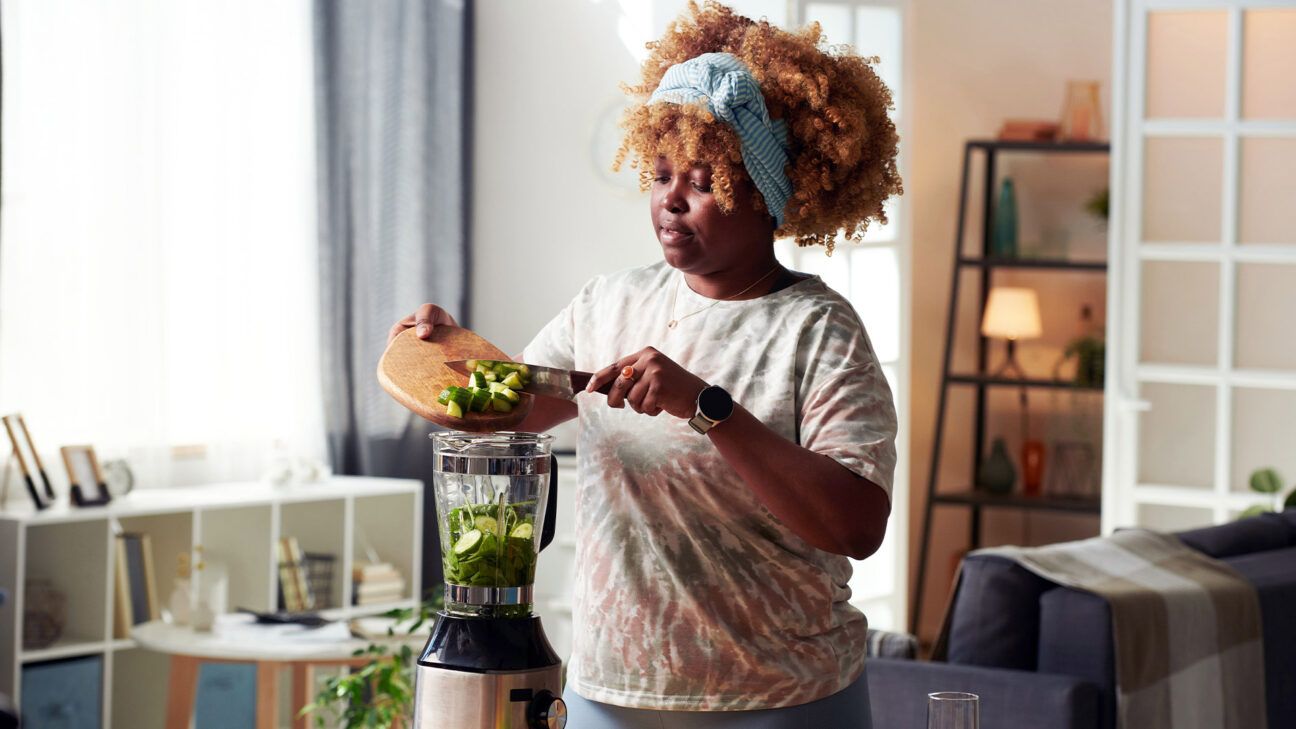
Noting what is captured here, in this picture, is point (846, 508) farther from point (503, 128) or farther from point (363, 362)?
point (503, 128)

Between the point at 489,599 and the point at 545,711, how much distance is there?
0.36 feet

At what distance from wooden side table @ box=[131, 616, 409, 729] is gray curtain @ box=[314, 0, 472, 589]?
132 cm

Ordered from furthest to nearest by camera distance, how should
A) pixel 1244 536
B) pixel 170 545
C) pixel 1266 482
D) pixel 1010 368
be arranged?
1. pixel 1010 368
2. pixel 1266 482
3. pixel 170 545
4. pixel 1244 536

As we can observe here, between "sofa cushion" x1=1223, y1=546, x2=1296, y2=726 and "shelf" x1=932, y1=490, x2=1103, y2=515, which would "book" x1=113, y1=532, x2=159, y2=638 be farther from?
"shelf" x1=932, y1=490, x2=1103, y2=515

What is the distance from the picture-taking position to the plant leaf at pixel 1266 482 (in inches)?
165

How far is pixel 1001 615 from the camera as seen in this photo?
98.7 inches

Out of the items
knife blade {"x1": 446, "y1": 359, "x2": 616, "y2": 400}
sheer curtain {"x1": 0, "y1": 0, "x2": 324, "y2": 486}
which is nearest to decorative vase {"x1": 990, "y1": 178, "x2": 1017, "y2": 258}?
sheer curtain {"x1": 0, "y1": 0, "x2": 324, "y2": 486}

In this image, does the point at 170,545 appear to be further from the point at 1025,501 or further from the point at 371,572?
the point at 1025,501

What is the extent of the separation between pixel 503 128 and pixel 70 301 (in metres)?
1.74

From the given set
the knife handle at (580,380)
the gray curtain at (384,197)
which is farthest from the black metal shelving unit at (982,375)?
the knife handle at (580,380)

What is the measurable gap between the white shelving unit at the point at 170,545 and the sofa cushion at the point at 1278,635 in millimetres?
2258

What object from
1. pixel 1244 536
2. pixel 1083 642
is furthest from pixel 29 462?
pixel 1244 536

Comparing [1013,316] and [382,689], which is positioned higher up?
[1013,316]

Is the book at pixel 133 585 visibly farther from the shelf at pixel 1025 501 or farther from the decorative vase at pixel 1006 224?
the decorative vase at pixel 1006 224
